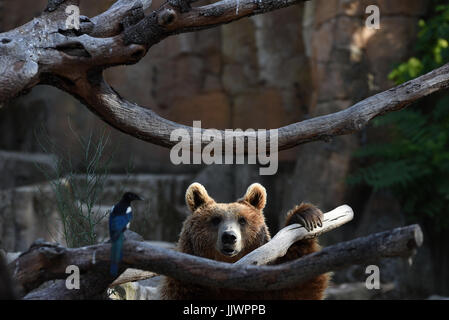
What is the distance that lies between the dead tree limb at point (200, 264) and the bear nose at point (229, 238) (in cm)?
114

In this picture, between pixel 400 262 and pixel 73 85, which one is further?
pixel 400 262

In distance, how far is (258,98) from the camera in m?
11.3

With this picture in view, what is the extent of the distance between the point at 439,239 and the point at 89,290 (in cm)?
745

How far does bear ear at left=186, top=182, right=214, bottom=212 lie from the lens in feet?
14.8

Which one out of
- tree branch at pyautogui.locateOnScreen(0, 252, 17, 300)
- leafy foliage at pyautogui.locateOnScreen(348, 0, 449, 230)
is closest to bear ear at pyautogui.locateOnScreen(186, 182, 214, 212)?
tree branch at pyautogui.locateOnScreen(0, 252, 17, 300)

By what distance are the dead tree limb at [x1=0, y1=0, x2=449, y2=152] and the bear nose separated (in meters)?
0.67

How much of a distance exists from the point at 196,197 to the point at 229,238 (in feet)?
2.10

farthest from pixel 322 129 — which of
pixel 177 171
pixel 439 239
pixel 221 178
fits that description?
pixel 177 171

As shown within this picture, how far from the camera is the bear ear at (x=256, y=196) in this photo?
4500 millimetres

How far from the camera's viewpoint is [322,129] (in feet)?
12.2

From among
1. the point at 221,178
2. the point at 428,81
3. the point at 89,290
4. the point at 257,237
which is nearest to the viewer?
the point at 89,290

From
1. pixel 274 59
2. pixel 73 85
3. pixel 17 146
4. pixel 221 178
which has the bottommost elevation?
pixel 73 85
